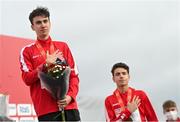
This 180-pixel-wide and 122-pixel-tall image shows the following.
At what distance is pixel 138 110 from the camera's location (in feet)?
10.4

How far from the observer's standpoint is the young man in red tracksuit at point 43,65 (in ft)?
8.60

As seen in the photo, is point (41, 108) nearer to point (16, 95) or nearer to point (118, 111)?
point (118, 111)

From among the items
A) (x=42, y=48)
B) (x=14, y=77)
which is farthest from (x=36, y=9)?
(x=14, y=77)

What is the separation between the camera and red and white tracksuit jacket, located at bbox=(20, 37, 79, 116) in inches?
104

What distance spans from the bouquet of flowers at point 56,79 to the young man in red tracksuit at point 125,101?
28.3 inches

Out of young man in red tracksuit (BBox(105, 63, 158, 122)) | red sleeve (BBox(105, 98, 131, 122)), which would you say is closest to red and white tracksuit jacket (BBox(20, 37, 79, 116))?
red sleeve (BBox(105, 98, 131, 122))

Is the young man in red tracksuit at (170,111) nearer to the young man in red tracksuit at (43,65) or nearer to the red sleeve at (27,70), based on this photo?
the young man in red tracksuit at (43,65)

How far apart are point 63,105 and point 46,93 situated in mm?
185

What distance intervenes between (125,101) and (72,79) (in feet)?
2.58

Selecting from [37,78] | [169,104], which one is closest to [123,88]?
[169,104]

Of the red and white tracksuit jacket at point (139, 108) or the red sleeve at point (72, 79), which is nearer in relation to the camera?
the red sleeve at point (72, 79)

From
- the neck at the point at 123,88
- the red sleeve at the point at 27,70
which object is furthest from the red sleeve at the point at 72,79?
the neck at the point at 123,88

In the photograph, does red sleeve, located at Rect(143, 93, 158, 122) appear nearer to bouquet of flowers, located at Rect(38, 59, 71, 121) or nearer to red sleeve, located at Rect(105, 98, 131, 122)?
red sleeve, located at Rect(105, 98, 131, 122)

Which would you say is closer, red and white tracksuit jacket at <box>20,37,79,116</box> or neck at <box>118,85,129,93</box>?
red and white tracksuit jacket at <box>20,37,79,116</box>
